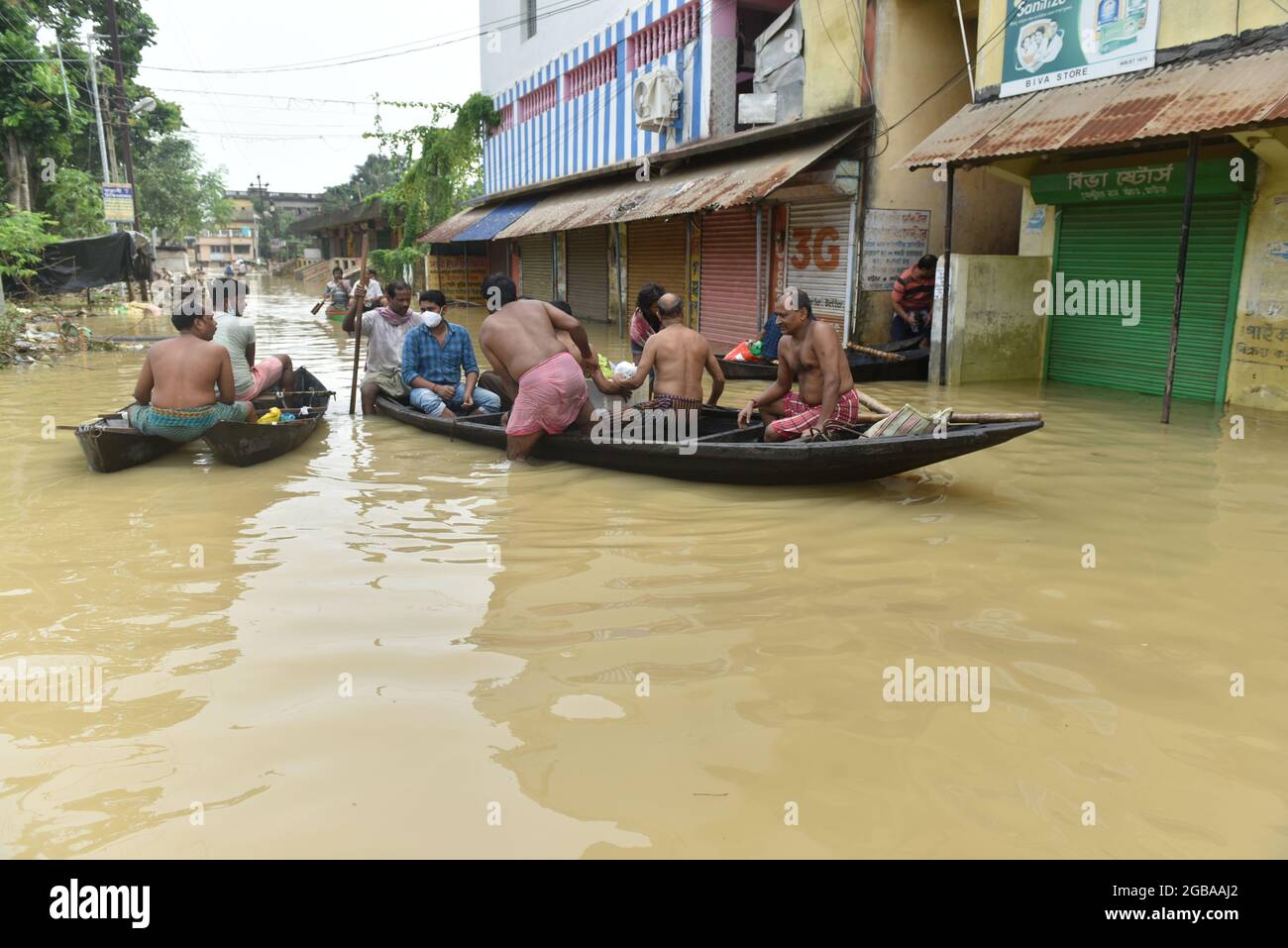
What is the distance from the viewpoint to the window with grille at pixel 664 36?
639 inches

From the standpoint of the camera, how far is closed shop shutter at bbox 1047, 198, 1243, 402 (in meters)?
9.19

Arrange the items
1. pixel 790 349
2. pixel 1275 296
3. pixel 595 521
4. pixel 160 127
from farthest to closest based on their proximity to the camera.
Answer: pixel 160 127 → pixel 1275 296 → pixel 790 349 → pixel 595 521

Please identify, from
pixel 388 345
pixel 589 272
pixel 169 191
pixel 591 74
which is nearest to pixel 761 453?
pixel 388 345

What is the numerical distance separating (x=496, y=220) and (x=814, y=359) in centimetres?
1871

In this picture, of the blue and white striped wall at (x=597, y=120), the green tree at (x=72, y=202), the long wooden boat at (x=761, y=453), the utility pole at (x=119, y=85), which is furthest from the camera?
the green tree at (x=72, y=202)

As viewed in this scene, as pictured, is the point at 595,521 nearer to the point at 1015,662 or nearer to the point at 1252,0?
the point at 1015,662

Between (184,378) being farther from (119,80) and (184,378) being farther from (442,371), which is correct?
(119,80)

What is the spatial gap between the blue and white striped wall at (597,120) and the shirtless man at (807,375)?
10.8 m

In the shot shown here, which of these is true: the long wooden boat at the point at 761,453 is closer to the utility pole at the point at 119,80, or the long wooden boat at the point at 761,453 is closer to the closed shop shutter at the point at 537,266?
the closed shop shutter at the point at 537,266

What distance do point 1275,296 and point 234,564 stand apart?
8956mm

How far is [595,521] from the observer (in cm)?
581

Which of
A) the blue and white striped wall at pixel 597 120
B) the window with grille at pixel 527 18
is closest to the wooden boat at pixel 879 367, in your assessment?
the blue and white striped wall at pixel 597 120

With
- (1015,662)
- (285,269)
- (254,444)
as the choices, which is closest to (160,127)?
(285,269)
